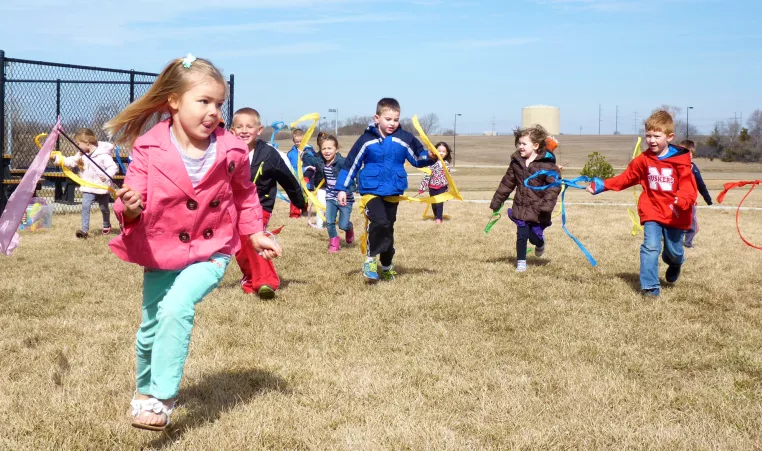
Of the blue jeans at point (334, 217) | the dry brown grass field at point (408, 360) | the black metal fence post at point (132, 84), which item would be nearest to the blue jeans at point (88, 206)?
the dry brown grass field at point (408, 360)

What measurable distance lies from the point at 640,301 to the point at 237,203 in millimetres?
4762

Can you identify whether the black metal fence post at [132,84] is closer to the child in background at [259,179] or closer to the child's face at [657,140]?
the child in background at [259,179]

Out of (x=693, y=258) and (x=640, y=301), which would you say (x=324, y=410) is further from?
(x=693, y=258)

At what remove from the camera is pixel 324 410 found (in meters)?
4.54

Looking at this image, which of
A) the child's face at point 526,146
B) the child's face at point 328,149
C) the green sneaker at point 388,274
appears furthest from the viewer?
the child's face at point 328,149

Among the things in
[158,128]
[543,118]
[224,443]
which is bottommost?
[224,443]

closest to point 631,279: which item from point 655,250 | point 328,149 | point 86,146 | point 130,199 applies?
point 655,250

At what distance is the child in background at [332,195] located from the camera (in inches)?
452

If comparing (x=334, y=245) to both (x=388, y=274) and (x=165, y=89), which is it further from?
(x=165, y=89)

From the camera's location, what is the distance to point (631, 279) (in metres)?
9.07

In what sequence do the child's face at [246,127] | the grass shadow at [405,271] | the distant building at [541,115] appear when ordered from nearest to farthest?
the child's face at [246,127]
the grass shadow at [405,271]
the distant building at [541,115]

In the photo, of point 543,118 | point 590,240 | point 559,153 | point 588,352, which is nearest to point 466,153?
point 559,153

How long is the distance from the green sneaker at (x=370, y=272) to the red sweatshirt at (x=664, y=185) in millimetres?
2451

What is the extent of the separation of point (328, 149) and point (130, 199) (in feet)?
30.2
